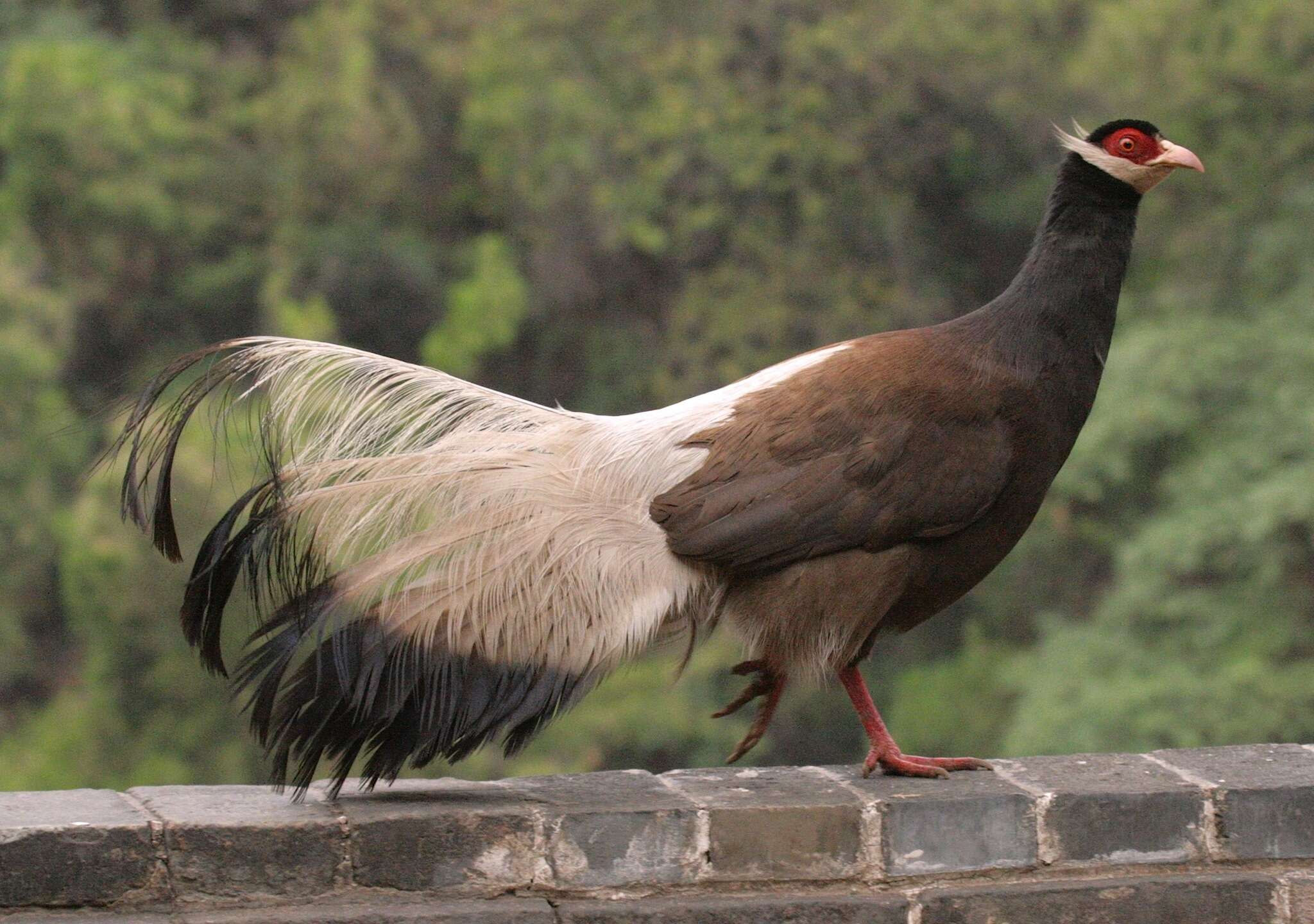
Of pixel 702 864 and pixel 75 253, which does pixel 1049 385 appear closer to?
pixel 702 864

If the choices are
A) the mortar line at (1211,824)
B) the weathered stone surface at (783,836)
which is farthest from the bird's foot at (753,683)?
the mortar line at (1211,824)

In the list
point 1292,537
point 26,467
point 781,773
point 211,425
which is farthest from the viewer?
point 26,467

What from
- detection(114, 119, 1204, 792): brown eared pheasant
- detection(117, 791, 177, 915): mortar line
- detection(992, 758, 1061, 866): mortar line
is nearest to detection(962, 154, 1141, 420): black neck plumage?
detection(114, 119, 1204, 792): brown eared pheasant

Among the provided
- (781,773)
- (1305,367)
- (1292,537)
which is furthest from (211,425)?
(1305,367)

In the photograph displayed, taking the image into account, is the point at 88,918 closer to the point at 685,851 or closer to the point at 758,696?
the point at 685,851

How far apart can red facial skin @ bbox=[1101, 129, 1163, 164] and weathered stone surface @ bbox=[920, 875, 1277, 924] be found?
4.69 feet

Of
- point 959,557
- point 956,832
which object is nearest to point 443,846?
point 956,832

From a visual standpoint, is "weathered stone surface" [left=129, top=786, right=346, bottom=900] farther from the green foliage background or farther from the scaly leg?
the green foliage background

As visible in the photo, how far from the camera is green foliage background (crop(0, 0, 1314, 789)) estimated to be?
13.3m

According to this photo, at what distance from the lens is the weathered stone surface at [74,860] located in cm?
273

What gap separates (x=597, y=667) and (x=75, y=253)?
18743mm

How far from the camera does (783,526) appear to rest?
327 centimetres

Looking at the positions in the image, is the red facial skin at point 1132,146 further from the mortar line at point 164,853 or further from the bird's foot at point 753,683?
the mortar line at point 164,853

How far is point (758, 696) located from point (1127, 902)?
0.88 meters
